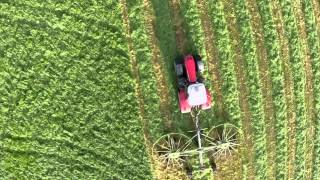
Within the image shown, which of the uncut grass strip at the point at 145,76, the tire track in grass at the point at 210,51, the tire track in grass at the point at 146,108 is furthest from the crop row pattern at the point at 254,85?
the tire track in grass at the point at 146,108

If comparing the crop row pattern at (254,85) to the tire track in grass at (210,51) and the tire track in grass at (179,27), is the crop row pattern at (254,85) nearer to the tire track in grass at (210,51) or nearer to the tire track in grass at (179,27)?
the tire track in grass at (210,51)

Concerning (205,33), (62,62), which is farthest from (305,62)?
(62,62)

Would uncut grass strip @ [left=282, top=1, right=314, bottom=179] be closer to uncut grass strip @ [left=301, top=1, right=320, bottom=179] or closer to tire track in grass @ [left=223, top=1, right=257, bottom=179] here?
uncut grass strip @ [left=301, top=1, right=320, bottom=179]

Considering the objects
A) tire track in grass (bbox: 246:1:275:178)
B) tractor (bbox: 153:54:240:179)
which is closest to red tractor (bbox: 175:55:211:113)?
tractor (bbox: 153:54:240:179)

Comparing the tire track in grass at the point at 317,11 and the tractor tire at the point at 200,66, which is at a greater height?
the tire track in grass at the point at 317,11

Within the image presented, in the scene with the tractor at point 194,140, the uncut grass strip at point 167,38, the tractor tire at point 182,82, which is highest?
the uncut grass strip at point 167,38

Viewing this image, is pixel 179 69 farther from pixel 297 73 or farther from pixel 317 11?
pixel 317 11
